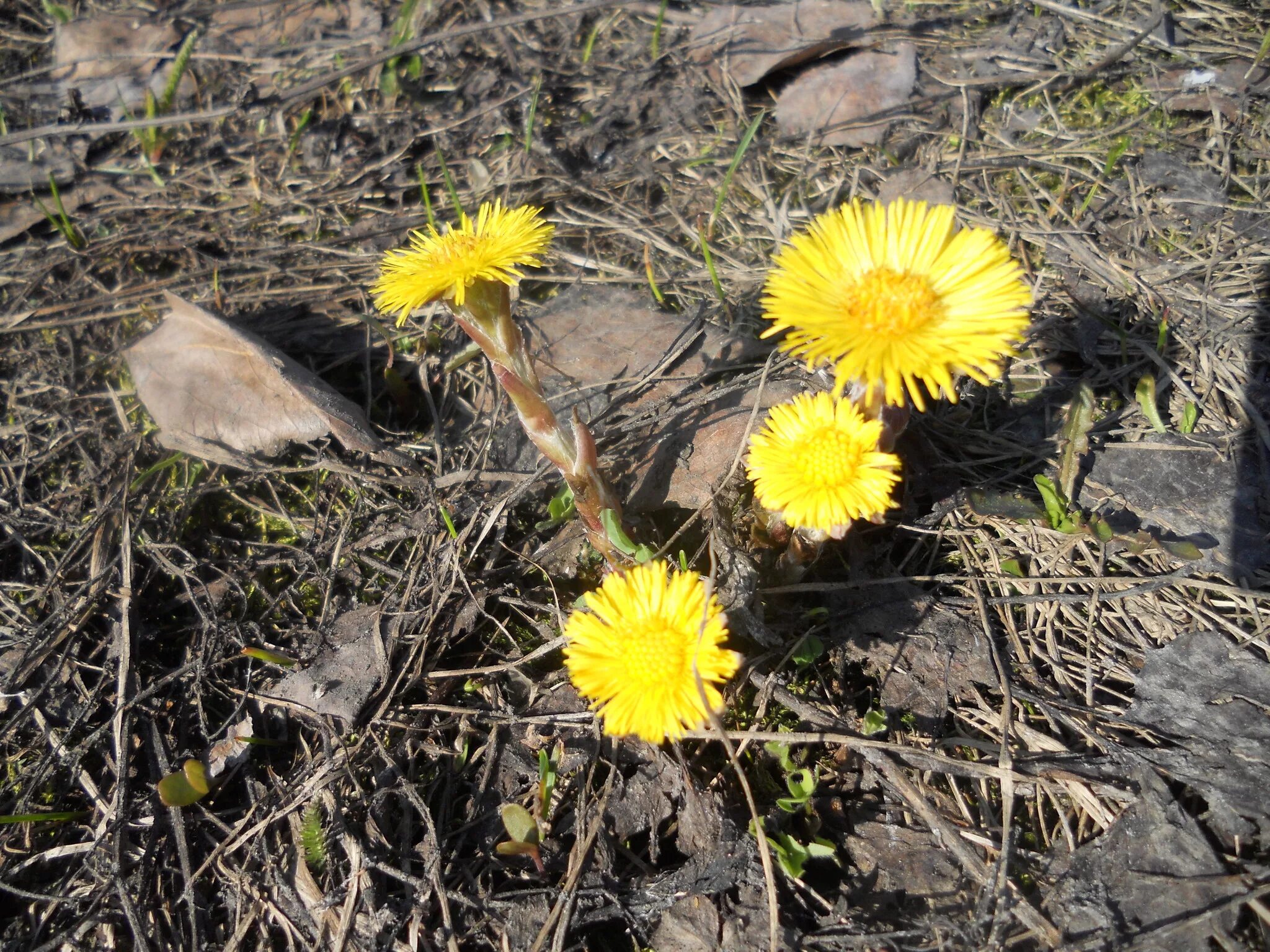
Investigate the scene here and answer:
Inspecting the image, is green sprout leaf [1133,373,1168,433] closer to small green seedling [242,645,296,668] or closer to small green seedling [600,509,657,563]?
small green seedling [600,509,657,563]

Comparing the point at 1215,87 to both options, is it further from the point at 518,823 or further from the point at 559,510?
the point at 518,823

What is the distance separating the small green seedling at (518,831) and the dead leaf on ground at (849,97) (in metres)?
2.40

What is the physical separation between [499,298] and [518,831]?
43.5 inches

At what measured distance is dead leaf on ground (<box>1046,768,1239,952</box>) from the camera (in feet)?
4.34

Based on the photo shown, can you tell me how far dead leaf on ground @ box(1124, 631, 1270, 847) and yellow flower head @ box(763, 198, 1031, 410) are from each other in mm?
805

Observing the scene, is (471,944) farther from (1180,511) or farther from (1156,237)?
(1156,237)

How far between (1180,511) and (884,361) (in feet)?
3.41

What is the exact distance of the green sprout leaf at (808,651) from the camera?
1.69 meters

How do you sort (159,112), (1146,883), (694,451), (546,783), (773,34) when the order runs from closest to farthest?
1. (1146,883)
2. (546,783)
3. (694,451)
4. (773,34)
5. (159,112)

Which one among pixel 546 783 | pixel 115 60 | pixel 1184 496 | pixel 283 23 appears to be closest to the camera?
pixel 546 783

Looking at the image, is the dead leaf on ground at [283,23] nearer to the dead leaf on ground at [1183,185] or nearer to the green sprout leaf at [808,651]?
the dead leaf on ground at [1183,185]

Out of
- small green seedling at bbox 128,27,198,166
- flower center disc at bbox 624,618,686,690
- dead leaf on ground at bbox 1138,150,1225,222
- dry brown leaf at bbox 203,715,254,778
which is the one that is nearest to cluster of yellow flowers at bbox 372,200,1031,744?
flower center disc at bbox 624,618,686,690

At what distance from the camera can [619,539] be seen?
176 centimetres

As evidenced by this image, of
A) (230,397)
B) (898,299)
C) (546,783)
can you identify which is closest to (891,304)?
(898,299)
